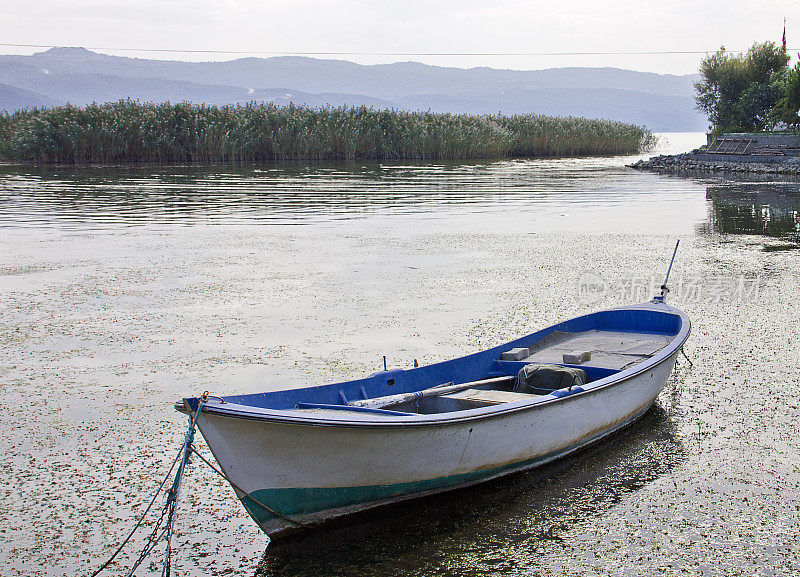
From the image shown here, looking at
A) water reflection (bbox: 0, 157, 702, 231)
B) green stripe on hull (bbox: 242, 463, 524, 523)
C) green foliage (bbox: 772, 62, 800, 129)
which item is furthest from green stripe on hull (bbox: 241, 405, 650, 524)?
green foliage (bbox: 772, 62, 800, 129)

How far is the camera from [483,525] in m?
4.83

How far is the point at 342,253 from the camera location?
1330 centimetres

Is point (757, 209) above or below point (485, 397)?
above

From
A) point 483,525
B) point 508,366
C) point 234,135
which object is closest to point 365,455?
point 483,525

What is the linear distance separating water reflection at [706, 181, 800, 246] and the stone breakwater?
5.79 meters

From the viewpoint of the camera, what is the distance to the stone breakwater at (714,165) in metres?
32.6

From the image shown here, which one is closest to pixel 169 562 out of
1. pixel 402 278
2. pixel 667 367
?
pixel 667 367

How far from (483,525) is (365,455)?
78 centimetres

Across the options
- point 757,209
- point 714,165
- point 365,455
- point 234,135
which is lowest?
point 365,455

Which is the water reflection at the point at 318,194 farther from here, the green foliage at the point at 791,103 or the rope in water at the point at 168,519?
the rope in water at the point at 168,519

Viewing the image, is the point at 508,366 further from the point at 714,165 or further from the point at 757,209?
the point at 714,165

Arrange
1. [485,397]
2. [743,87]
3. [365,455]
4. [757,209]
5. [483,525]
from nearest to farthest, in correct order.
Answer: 1. [365,455]
2. [483,525]
3. [485,397]
4. [757,209]
5. [743,87]

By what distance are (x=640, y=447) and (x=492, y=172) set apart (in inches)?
1044

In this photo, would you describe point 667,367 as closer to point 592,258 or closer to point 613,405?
point 613,405
